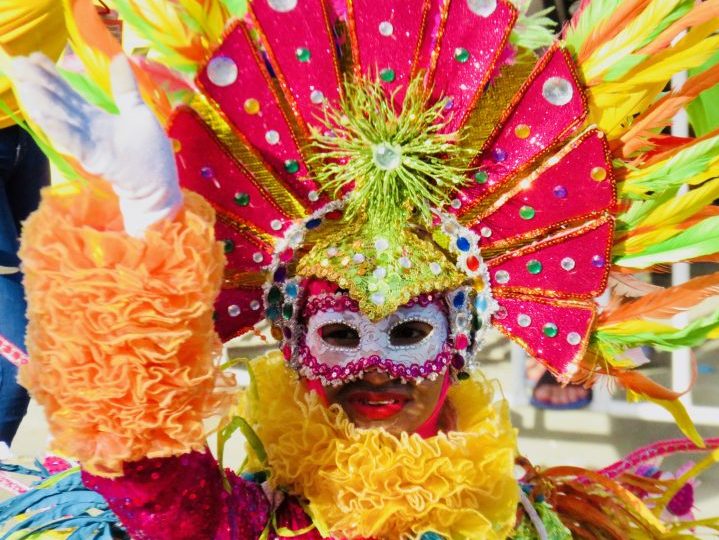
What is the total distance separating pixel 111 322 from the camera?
108cm

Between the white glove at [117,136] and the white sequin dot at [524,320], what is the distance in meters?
0.82

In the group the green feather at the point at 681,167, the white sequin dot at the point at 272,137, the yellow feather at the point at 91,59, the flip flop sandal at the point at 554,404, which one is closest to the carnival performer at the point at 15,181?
the yellow feather at the point at 91,59

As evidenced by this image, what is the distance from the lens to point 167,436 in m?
1.15

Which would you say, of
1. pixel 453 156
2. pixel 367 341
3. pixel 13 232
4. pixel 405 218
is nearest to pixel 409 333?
pixel 367 341

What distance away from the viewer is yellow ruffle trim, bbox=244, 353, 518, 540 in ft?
4.79

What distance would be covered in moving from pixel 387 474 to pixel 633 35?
2.97 feet

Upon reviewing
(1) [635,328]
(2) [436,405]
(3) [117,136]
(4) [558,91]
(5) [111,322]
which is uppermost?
(4) [558,91]

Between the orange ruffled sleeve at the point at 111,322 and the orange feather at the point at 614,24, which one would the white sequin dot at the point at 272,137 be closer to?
the orange ruffled sleeve at the point at 111,322

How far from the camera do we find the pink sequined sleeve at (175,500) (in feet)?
3.96

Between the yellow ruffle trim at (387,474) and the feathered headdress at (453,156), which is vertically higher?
the feathered headdress at (453,156)

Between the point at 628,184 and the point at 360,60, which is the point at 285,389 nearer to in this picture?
the point at 360,60

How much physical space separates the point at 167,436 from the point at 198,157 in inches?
22.6

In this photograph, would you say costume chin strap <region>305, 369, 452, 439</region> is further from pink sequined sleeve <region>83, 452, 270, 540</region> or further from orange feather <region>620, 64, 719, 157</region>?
orange feather <region>620, 64, 719, 157</region>

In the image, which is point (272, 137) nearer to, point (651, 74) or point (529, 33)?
point (529, 33)
